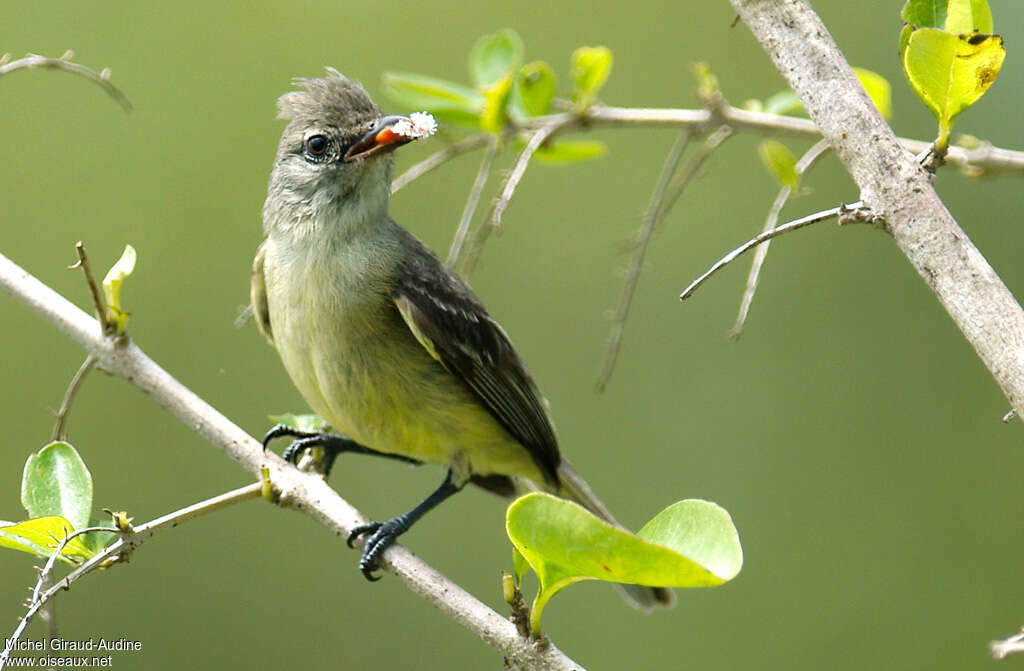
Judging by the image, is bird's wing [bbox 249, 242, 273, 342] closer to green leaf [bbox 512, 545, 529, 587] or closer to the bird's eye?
the bird's eye

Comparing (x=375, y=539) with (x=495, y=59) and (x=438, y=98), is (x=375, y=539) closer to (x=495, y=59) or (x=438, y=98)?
(x=438, y=98)

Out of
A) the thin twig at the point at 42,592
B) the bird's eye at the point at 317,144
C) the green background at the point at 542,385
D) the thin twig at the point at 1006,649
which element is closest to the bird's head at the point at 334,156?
the bird's eye at the point at 317,144

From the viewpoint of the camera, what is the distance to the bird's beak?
371 centimetres

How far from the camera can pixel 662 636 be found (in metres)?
7.24

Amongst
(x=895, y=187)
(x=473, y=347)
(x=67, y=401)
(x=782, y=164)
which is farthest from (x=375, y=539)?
(x=895, y=187)

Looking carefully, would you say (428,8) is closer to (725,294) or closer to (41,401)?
(725,294)

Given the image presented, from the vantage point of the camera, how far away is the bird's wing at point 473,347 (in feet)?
13.1

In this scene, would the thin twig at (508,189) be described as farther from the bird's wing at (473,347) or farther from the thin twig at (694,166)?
the bird's wing at (473,347)

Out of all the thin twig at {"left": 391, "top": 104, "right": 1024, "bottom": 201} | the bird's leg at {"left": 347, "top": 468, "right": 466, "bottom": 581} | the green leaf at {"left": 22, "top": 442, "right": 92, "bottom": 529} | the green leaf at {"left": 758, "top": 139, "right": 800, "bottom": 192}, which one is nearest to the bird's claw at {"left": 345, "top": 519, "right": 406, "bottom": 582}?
the bird's leg at {"left": 347, "top": 468, "right": 466, "bottom": 581}

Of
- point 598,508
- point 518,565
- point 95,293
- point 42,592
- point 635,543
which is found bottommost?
point 635,543

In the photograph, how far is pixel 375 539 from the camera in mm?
3508

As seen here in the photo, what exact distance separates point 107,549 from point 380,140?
5.94ft

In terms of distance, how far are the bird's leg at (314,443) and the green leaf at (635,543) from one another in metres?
2.13

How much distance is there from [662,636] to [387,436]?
389 cm
